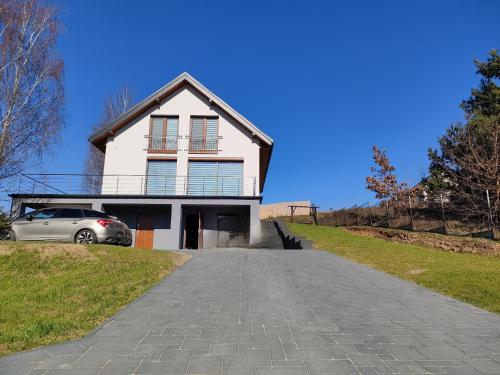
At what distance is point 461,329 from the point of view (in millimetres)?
5469

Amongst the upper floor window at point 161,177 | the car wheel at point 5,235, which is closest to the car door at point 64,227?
the car wheel at point 5,235

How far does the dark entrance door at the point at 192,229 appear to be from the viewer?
20438mm

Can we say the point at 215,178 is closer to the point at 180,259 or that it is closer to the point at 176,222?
the point at 176,222

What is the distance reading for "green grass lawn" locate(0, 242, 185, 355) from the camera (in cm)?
508

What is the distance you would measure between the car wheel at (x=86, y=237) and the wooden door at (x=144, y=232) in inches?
275

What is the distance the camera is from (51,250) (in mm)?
10289

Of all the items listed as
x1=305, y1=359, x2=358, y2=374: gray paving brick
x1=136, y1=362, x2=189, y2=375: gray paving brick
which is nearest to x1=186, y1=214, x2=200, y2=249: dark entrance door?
x1=136, y1=362, x2=189, y2=375: gray paving brick

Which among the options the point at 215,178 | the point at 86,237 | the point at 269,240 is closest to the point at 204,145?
the point at 215,178

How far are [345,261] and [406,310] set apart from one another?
5930mm

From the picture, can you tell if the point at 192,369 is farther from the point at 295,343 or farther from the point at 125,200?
the point at 125,200

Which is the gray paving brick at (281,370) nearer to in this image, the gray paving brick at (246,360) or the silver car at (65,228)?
the gray paving brick at (246,360)

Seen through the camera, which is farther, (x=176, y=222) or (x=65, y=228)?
(x=176, y=222)

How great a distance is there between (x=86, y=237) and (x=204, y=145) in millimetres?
10204

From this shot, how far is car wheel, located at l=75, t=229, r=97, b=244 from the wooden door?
7.00 metres
